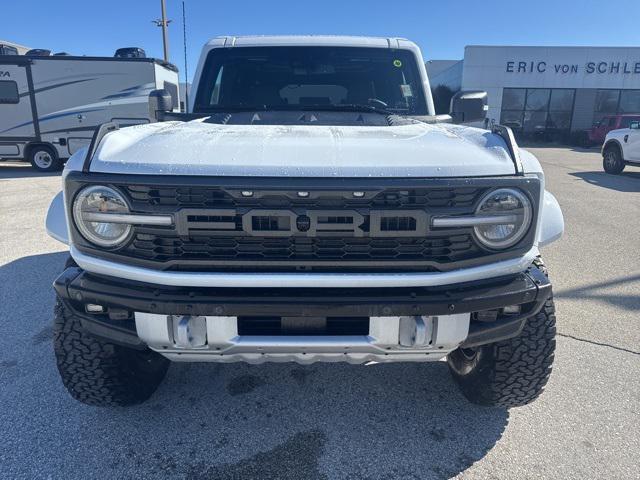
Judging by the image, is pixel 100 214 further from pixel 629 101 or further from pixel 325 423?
pixel 629 101

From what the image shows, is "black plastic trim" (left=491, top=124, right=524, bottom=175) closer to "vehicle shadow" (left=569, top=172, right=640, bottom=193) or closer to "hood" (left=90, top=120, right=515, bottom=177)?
"hood" (left=90, top=120, right=515, bottom=177)

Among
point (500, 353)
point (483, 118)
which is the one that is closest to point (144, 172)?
point (500, 353)

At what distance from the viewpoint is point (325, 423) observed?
2.47 metres

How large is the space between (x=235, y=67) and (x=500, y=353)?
2767 mm

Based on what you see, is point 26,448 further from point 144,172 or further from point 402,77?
point 402,77

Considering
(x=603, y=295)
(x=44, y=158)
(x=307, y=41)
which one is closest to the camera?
(x=307, y=41)

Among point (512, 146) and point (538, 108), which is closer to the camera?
point (512, 146)

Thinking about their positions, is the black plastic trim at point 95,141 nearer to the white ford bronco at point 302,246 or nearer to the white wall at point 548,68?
the white ford bronco at point 302,246

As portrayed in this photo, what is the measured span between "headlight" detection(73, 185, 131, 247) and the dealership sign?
98.7ft

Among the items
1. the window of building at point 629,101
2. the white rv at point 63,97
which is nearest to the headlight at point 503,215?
the white rv at point 63,97

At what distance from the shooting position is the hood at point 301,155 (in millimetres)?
1840

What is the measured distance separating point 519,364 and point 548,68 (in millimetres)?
30067

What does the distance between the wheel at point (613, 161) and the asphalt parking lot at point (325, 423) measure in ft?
38.0

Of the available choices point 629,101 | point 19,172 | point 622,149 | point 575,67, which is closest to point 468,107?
point 622,149
